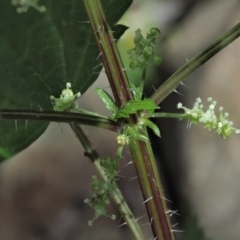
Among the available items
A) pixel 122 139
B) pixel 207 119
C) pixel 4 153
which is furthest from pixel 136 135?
pixel 4 153

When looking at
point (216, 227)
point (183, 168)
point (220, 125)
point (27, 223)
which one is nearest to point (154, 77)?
point (183, 168)

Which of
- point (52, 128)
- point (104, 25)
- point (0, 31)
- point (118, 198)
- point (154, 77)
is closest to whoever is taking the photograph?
point (104, 25)

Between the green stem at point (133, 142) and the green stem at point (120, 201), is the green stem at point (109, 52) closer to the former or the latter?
the green stem at point (133, 142)

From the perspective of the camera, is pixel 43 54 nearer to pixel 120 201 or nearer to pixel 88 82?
pixel 88 82

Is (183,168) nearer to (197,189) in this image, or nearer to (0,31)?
(197,189)

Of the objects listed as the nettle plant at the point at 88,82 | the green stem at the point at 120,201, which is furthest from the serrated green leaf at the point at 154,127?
the green stem at the point at 120,201

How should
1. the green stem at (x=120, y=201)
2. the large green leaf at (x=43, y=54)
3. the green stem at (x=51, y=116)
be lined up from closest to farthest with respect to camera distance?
the green stem at (x=51, y=116), the large green leaf at (x=43, y=54), the green stem at (x=120, y=201)

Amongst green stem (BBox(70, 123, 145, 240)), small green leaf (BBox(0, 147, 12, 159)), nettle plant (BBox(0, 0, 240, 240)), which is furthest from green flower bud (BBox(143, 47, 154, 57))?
small green leaf (BBox(0, 147, 12, 159))
